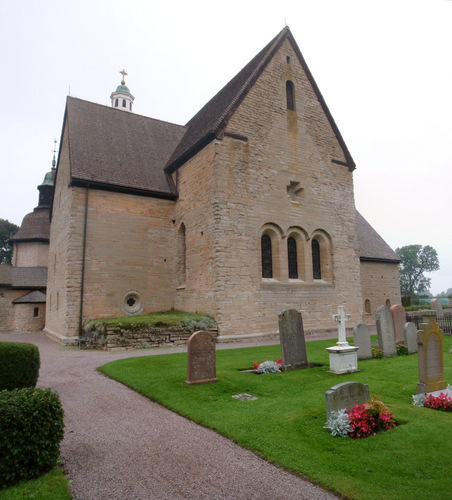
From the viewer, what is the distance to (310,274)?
64.6 ft

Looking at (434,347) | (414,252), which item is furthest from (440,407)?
(414,252)

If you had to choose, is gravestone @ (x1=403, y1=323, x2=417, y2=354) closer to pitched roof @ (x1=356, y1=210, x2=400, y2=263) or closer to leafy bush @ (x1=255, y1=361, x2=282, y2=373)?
leafy bush @ (x1=255, y1=361, x2=282, y2=373)

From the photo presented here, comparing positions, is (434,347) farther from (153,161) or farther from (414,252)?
(414,252)

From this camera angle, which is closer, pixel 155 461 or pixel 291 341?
pixel 155 461

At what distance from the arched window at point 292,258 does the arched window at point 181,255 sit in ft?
19.0

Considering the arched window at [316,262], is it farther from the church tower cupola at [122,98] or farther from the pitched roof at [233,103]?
the church tower cupola at [122,98]

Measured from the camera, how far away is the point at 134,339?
1497 centimetres

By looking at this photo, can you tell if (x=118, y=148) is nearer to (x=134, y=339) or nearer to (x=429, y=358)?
(x=134, y=339)

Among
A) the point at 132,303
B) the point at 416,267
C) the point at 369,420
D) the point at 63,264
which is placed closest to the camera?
the point at 369,420

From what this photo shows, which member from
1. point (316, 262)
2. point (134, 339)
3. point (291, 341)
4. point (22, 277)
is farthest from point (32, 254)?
point (291, 341)

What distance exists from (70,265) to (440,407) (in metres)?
16.5

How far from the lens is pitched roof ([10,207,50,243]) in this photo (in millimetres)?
39594

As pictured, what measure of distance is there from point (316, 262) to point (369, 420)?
15.8 meters

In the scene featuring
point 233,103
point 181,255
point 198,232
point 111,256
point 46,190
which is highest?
point 46,190
